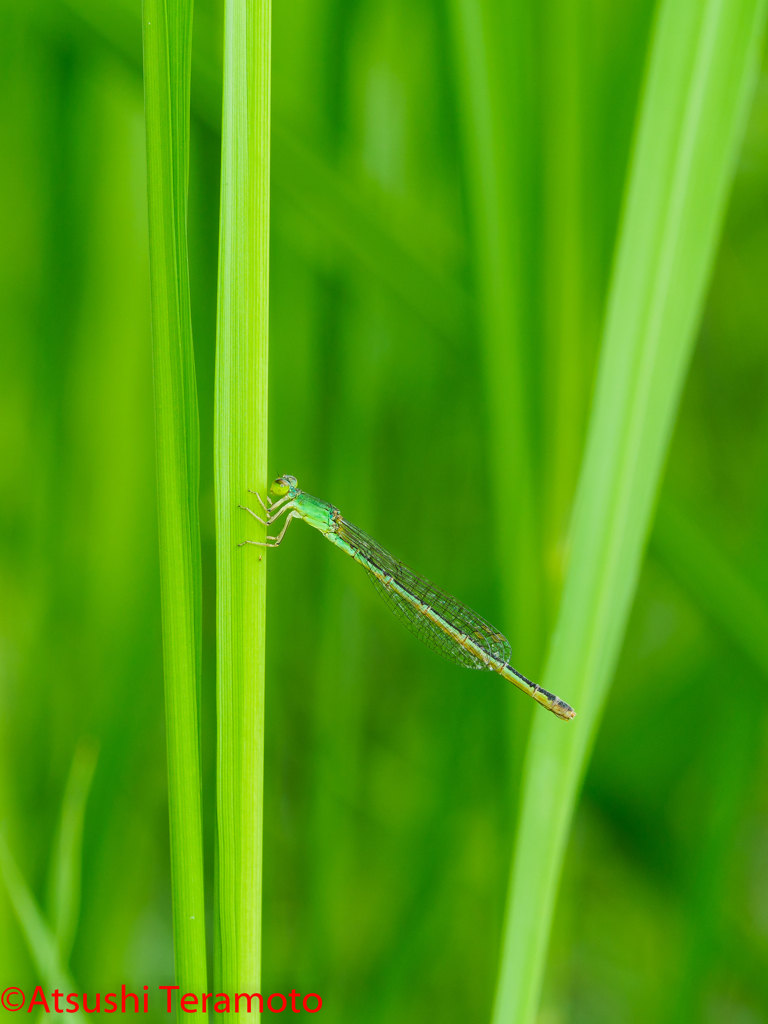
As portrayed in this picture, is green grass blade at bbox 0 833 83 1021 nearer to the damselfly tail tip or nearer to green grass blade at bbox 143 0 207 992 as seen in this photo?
green grass blade at bbox 143 0 207 992

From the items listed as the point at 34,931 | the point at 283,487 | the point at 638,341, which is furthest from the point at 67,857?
the point at 638,341

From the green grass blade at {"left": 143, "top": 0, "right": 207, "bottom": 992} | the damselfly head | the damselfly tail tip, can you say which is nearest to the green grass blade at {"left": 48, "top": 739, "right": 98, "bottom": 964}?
the green grass blade at {"left": 143, "top": 0, "right": 207, "bottom": 992}

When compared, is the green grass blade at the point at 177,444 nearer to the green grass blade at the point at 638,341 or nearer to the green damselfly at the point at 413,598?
the green grass blade at the point at 638,341

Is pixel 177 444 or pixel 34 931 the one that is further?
pixel 34 931

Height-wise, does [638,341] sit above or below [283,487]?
below

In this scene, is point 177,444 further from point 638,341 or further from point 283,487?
point 283,487

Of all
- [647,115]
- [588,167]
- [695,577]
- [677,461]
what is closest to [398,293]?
[588,167]
